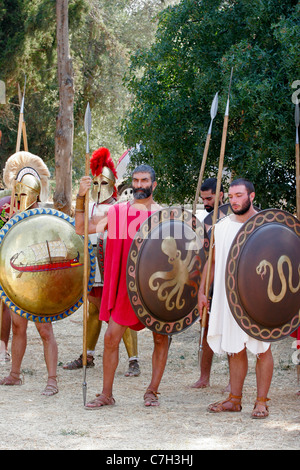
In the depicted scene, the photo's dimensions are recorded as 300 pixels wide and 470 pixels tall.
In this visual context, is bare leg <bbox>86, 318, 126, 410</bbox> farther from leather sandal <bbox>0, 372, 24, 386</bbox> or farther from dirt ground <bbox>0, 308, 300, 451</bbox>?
leather sandal <bbox>0, 372, 24, 386</bbox>

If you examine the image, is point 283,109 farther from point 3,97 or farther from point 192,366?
point 3,97

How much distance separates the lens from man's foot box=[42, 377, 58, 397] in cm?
512

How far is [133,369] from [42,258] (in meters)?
1.54

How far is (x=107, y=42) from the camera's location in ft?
58.0

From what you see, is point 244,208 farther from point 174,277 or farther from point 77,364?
point 77,364

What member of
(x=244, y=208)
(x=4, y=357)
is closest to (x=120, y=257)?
(x=244, y=208)

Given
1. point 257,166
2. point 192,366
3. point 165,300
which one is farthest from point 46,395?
point 257,166

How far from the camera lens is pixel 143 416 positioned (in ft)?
14.9

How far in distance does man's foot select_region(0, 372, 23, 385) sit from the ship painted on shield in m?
0.99

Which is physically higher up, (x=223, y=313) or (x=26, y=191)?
(x=26, y=191)

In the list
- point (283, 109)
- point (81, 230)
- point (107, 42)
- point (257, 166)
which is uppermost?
point (107, 42)

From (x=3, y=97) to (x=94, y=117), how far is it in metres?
5.71

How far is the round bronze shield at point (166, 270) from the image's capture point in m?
4.55

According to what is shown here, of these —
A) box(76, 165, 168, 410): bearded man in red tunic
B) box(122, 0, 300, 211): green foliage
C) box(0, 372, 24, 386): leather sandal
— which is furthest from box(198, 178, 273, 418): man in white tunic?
box(122, 0, 300, 211): green foliage
